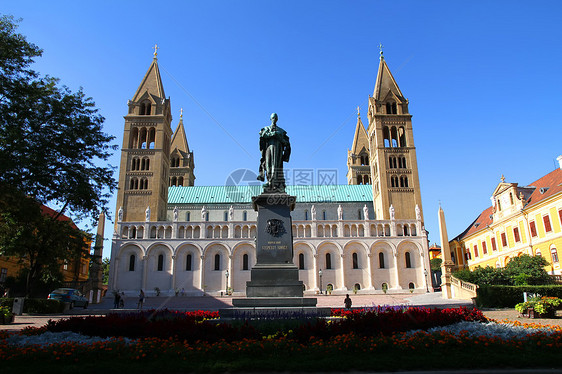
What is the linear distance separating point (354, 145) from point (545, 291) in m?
61.6

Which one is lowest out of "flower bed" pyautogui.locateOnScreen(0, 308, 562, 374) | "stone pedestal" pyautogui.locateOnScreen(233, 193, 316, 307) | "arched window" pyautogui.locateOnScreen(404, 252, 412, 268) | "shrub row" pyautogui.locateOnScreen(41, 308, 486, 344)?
"flower bed" pyautogui.locateOnScreen(0, 308, 562, 374)

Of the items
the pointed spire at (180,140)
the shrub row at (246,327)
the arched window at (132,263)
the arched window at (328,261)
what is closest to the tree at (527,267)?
the arched window at (328,261)

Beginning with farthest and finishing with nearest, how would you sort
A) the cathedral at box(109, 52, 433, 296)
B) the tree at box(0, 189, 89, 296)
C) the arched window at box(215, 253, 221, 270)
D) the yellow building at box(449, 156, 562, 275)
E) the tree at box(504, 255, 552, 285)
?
the arched window at box(215, 253, 221, 270) → the cathedral at box(109, 52, 433, 296) → the yellow building at box(449, 156, 562, 275) → the tree at box(504, 255, 552, 285) → the tree at box(0, 189, 89, 296)

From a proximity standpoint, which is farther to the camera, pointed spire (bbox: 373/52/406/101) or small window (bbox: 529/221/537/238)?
pointed spire (bbox: 373/52/406/101)

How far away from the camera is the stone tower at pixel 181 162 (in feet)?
271

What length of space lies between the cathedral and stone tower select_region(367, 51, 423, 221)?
157 mm

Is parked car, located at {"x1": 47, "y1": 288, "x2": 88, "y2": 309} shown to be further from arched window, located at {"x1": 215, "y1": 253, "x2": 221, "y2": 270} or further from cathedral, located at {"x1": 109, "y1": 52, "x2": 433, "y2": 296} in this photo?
arched window, located at {"x1": 215, "y1": 253, "x2": 221, "y2": 270}

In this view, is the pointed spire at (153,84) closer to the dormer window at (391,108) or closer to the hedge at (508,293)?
the dormer window at (391,108)

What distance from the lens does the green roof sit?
7075cm

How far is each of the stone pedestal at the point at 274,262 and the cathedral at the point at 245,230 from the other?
1691 inches

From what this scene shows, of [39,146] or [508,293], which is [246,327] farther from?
[508,293]

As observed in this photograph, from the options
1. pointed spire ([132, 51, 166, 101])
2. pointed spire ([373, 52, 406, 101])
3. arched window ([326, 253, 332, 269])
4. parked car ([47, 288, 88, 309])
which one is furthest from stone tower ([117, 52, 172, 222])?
pointed spire ([373, 52, 406, 101])

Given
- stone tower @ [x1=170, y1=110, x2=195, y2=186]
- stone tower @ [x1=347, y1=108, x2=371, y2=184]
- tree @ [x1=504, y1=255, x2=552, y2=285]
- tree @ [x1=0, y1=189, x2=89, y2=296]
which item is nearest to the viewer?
tree @ [x1=0, y1=189, x2=89, y2=296]

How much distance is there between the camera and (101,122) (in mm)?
23719
